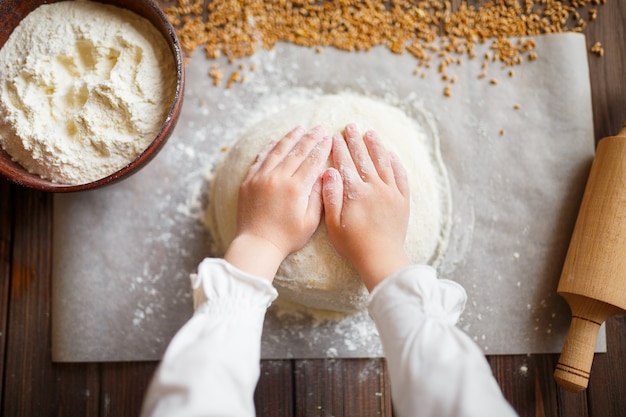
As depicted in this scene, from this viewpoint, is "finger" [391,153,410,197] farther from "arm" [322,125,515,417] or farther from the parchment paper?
the parchment paper

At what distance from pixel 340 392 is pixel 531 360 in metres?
0.30

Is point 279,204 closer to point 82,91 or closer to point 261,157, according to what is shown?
point 261,157

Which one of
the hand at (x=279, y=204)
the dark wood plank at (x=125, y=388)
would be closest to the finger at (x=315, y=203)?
the hand at (x=279, y=204)

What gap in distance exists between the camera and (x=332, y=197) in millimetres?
657

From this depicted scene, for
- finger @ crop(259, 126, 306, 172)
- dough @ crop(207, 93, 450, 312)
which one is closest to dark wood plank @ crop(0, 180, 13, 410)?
dough @ crop(207, 93, 450, 312)

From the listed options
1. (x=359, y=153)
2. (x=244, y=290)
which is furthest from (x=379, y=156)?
(x=244, y=290)

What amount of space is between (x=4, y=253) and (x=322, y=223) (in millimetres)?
530

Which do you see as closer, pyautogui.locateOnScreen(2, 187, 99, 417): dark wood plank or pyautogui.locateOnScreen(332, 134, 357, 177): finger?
pyautogui.locateOnScreen(332, 134, 357, 177): finger

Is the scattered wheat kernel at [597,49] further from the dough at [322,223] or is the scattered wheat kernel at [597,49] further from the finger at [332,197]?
the finger at [332,197]

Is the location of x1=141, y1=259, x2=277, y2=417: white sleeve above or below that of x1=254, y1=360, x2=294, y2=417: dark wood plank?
above

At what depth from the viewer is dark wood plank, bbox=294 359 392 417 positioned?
781 mm

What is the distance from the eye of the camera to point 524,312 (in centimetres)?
79

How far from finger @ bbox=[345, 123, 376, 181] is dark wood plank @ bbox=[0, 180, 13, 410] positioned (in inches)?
22.1

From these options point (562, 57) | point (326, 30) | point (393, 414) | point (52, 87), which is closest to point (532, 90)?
point (562, 57)
